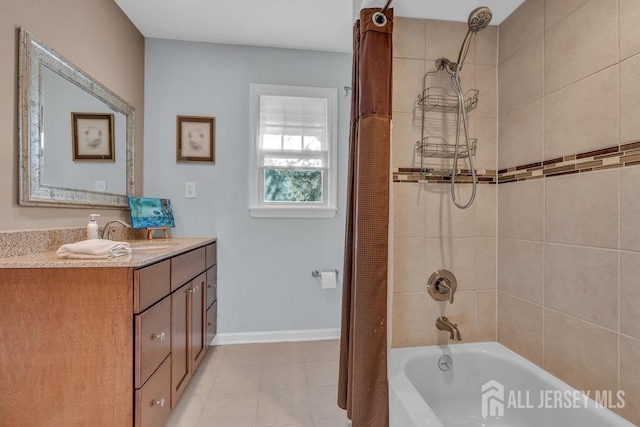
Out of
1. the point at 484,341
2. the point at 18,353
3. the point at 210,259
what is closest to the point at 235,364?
the point at 210,259

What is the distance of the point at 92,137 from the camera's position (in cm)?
166

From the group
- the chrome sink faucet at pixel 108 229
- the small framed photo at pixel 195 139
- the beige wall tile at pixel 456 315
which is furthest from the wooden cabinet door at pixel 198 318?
the beige wall tile at pixel 456 315

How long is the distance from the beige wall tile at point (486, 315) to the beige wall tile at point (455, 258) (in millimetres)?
93

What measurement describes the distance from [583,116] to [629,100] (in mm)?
146

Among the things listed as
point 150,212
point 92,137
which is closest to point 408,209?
point 150,212

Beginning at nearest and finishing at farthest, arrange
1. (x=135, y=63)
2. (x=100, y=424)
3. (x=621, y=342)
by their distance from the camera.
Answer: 1. (x=621, y=342)
2. (x=100, y=424)
3. (x=135, y=63)

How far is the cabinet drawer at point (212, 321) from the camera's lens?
2013 millimetres

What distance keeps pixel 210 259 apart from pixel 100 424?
1123 mm

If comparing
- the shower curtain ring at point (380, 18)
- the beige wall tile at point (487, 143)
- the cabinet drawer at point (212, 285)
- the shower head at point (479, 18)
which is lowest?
the cabinet drawer at point (212, 285)

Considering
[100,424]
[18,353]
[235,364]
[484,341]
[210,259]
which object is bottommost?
[235,364]

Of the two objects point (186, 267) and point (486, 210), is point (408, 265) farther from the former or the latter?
point (186, 267)

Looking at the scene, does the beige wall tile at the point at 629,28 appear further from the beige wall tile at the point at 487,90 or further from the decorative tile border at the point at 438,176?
the decorative tile border at the point at 438,176

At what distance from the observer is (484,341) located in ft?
4.96

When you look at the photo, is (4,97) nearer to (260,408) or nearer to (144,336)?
(144,336)
